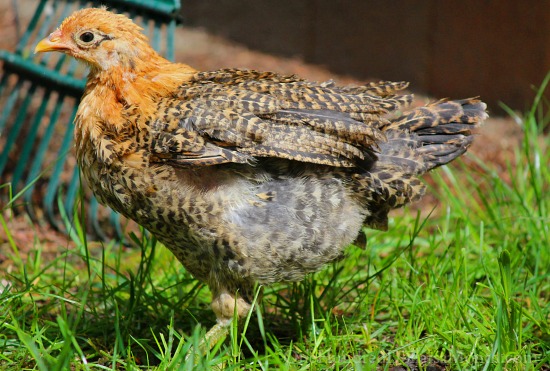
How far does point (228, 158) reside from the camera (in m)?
2.77

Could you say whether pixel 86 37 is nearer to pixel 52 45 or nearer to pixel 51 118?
pixel 52 45

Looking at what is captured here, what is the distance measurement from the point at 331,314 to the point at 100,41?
158 centimetres

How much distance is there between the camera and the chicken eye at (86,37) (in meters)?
3.02

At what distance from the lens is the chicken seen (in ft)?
9.30

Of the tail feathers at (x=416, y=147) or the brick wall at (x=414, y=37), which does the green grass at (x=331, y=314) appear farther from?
the brick wall at (x=414, y=37)

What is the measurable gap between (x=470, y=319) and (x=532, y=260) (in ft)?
2.37

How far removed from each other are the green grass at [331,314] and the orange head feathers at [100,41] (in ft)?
2.77

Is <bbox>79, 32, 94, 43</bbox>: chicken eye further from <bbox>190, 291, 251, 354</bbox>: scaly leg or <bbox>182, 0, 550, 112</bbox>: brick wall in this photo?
<bbox>182, 0, 550, 112</bbox>: brick wall

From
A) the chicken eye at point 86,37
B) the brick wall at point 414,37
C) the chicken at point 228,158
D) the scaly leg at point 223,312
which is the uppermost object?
the brick wall at point 414,37

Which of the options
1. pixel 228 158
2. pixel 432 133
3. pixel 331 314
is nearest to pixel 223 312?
pixel 331 314

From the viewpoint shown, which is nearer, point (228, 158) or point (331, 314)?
point (228, 158)

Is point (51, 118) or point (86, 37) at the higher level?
point (86, 37)

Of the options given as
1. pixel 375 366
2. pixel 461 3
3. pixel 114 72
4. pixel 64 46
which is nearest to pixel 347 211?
pixel 375 366

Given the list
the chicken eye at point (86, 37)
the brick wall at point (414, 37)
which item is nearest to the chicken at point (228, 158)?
the chicken eye at point (86, 37)
